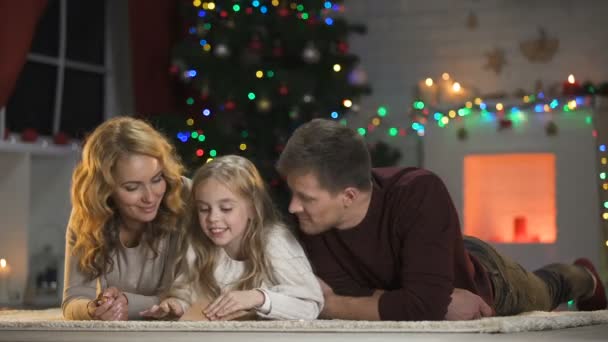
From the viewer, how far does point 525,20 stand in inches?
243

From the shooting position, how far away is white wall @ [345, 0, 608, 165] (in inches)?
237

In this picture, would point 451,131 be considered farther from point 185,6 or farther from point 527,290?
point 527,290

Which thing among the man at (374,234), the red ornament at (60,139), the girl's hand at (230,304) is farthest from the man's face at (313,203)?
the red ornament at (60,139)

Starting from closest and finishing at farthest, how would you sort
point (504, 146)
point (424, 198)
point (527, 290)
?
point (424, 198) → point (527, 290) → point (504, 146)

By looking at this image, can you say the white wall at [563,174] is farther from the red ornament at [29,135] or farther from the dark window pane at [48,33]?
the dark window pane at [48,33]

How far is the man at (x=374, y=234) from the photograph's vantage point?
255cm

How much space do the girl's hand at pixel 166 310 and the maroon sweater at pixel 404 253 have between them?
0.38 meters

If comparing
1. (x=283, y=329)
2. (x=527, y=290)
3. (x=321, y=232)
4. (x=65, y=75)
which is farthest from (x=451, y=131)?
(x=283, y=329)

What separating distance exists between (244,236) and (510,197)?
3.41 m

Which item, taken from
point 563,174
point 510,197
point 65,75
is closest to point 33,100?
point 65,75

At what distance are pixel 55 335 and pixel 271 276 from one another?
0.63m

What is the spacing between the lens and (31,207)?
606 centimetres

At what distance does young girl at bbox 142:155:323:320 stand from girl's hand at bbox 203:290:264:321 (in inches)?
3.4

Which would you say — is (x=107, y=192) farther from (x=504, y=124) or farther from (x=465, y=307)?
(x=504, y=124)
